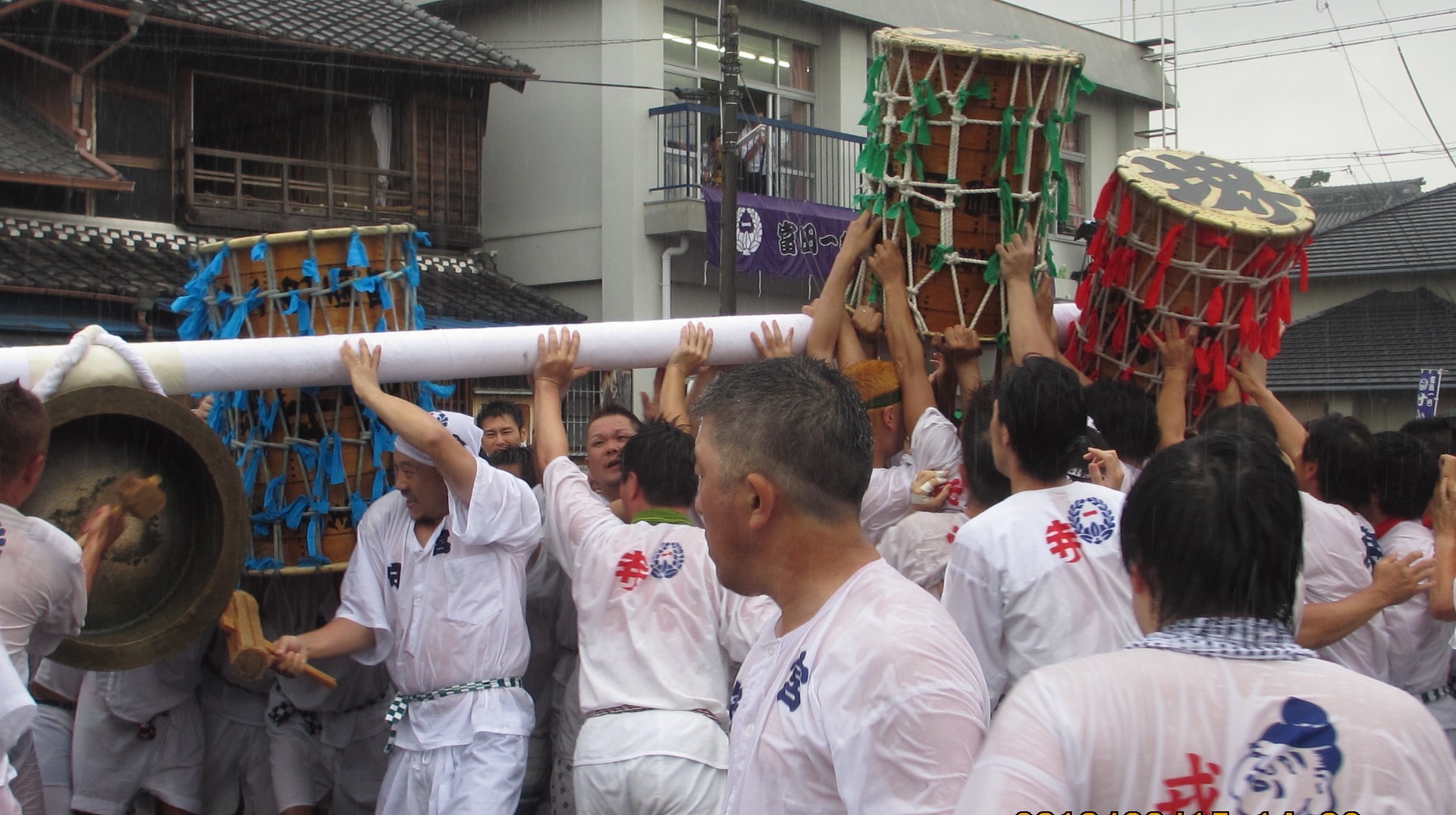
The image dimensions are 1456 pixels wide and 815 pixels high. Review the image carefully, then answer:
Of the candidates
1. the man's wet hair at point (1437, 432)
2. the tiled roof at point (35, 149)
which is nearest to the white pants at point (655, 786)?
the man's wet hair at point (1437, 432)

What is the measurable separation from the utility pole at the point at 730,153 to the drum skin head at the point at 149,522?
30.8ft

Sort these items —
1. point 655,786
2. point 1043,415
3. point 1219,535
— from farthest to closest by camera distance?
1. point 655,786
2. point 1043,415
3. point 1219,535

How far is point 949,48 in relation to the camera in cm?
443

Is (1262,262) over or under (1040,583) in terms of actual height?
over

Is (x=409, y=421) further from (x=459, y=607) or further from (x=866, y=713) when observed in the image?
(x=866, y=713)

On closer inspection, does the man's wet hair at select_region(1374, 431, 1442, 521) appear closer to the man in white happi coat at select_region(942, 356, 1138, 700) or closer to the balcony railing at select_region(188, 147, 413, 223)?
the man in white happi coat at select_region(942, 356, 1138, 700)

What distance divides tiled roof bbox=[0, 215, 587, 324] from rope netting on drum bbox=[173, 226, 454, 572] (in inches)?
333

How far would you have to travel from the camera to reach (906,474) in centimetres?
438

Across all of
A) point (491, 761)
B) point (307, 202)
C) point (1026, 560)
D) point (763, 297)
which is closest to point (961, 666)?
point (1026, 560)

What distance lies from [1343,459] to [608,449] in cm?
259

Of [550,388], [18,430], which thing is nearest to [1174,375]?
[550,388]

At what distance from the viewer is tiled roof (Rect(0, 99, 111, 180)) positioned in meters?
11.9

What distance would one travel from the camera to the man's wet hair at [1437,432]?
529cm

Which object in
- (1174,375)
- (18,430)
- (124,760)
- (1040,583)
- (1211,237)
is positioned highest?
(1211,237)
